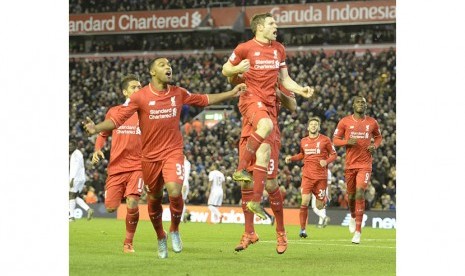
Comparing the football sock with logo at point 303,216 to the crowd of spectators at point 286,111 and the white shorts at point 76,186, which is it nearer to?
the white shorts at point 76,186

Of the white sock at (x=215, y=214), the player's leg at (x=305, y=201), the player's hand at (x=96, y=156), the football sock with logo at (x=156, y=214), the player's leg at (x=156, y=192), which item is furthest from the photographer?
the white sock at (x=215, y=214)

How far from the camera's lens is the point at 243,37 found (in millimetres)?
50094

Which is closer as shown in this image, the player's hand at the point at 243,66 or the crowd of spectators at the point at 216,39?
the player's hand at the point at 243,66

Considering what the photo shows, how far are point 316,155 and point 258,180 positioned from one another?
952cm

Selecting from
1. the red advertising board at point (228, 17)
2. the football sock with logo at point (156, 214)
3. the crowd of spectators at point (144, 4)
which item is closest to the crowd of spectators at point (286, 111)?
the red advertising board at point (228, 17)

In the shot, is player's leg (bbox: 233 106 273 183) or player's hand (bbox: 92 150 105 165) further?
player's hand (bbox: 92 150 105 165)

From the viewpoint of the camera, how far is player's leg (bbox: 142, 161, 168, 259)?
12.6 meters

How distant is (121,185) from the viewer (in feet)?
49.5

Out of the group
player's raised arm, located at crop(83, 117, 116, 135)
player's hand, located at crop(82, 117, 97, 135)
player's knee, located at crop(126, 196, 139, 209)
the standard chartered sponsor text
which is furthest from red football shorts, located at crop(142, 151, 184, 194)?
the standard chartered sponsor text

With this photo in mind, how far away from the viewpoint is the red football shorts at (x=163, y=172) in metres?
12.3

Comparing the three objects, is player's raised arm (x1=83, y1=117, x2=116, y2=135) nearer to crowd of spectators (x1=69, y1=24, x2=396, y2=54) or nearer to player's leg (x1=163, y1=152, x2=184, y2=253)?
player's leg (x1=163, y1=152, x2=184, y2=253)

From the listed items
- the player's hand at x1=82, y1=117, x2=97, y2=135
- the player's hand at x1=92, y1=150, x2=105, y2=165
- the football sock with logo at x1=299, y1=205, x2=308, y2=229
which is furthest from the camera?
the football sock with logo at x1=299, y1=205, x2=308, y2=229

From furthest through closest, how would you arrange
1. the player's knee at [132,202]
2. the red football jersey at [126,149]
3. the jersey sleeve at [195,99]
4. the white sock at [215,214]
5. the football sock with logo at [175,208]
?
the white sock at [215,214] → the red football jersey at [126,149] → the player's knee at [132,202] → the football sock with logo at [175,208] → the jersey sleeve at [195,99]

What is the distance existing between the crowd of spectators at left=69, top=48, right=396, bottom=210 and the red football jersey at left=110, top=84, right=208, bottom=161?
58.2 feet
